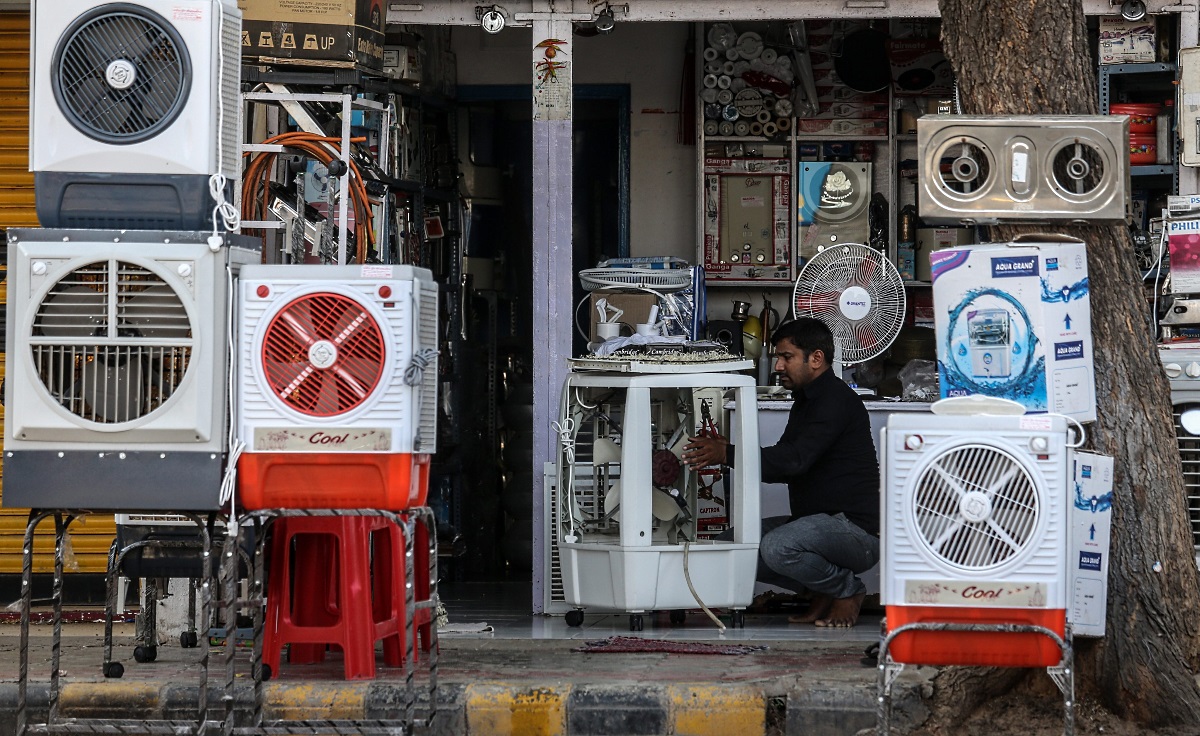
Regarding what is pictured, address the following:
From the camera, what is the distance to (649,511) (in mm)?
6891

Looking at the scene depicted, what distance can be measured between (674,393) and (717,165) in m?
2.21

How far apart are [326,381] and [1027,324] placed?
7.79 ft

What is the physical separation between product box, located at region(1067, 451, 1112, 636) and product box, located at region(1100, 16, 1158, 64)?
3346mm

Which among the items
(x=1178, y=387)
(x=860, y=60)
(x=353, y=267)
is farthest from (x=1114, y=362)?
(x=860, y=60)

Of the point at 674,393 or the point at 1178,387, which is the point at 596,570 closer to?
the point at 674,393

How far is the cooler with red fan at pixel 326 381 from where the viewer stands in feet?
15.8

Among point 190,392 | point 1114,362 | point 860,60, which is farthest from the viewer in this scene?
point 860,60

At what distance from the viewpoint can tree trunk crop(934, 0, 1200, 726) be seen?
504 cm

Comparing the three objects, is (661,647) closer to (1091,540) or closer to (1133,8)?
(1091,540)

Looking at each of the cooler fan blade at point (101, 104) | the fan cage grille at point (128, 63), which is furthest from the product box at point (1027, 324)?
the cooler fan blade at point (101, 104)

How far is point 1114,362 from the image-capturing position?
17.0 feet

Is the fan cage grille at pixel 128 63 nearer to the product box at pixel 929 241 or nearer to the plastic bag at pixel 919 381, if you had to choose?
the plastic bag at pixel 919 381

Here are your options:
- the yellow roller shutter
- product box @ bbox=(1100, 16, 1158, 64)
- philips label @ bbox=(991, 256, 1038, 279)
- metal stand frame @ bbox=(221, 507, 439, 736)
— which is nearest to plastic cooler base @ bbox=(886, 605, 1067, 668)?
philips label @ bbox=(991, 256, 1038, 279)

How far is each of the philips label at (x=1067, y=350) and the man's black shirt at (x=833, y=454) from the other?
2.18 meters
